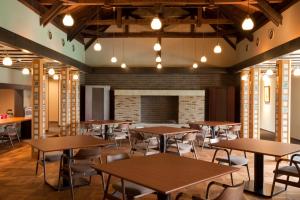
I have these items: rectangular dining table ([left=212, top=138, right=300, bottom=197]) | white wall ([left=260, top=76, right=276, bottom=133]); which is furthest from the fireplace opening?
rectangular dining table ([left=212, top=138, right=300, bottom=197])

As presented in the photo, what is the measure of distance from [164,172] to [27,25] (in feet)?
14.9

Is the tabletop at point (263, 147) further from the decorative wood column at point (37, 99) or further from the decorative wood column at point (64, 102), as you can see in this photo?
the decorative wood column at point (64, 102)

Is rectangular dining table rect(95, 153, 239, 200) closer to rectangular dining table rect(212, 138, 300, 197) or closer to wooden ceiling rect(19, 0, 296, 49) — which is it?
rectangular dining table rect(212, 138, 300, 197)

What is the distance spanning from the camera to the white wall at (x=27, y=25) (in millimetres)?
4906

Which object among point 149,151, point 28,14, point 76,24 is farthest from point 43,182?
point 76,24

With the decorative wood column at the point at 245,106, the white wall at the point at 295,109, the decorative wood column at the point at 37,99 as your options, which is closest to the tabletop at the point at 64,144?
the decorative wood column at the point at 37,99

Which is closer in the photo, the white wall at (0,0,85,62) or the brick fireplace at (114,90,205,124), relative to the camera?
the white wall at (0,0,85,62)

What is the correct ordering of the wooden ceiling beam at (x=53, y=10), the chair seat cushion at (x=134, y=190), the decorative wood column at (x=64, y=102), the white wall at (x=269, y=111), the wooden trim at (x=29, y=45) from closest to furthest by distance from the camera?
the chair seat cushion at (x=134, y=190) < the wooden trim at (x=29, y=45) < the wooden ceiling beam at (x=53, y=10) < the decorative wood column at (x=64, y=102) < the white wall at (x=269, y=111)

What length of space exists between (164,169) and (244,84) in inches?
292

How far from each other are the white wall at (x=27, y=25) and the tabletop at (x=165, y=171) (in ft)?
11.3

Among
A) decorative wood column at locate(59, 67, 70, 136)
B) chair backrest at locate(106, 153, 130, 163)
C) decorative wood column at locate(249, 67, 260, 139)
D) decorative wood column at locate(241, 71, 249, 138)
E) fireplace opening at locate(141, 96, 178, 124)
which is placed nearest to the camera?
chair backrest at locate(106, 153, 130, 163)

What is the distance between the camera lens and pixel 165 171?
2.69 metres

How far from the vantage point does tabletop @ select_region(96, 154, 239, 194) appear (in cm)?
231

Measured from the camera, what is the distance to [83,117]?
11492mm
